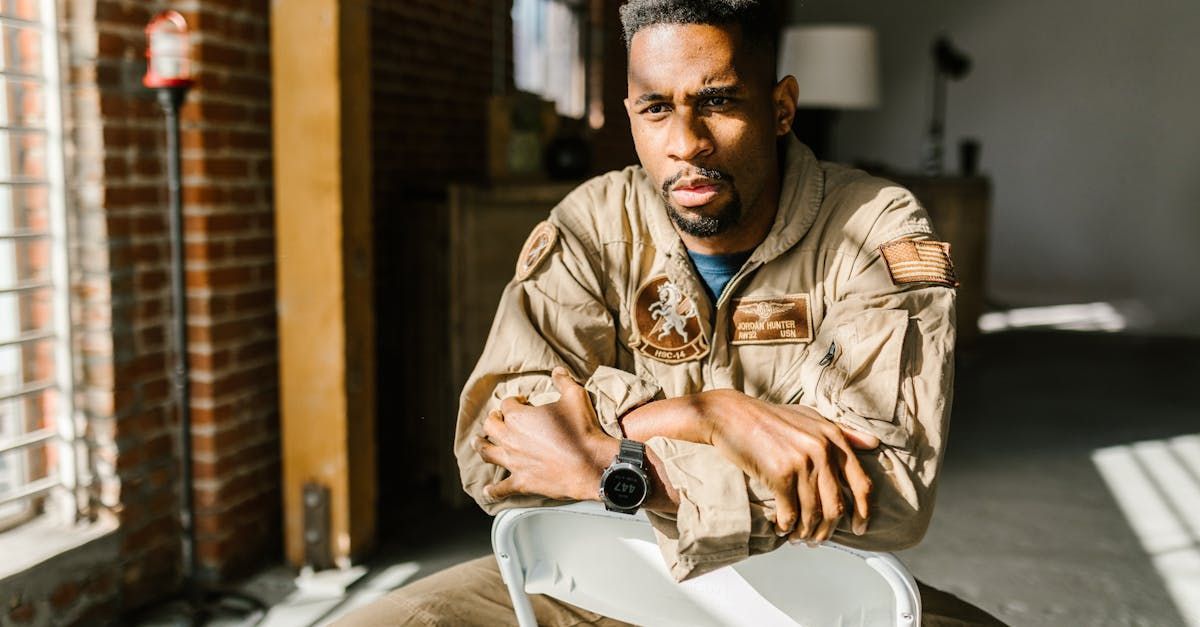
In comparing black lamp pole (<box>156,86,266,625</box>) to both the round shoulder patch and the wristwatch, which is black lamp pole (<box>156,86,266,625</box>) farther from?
the wristwatch

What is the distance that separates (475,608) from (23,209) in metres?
1.62

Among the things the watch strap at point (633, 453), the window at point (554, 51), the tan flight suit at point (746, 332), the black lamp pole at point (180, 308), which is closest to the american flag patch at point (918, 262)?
the tan flight suit at point (746, 332)

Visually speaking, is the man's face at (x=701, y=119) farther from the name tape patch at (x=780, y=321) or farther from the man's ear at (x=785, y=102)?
the name tape patch at (x=780, y=321)

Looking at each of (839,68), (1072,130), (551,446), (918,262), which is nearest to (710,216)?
(918,262)

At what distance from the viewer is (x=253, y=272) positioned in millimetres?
2760

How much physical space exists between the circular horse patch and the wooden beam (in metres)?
1.43

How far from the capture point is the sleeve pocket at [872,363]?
1.21 m

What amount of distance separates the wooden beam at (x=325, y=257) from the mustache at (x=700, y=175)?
1493 mm

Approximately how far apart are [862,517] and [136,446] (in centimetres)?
198

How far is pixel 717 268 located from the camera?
1466 millimetres

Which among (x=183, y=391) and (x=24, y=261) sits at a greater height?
(x=24, y=261)

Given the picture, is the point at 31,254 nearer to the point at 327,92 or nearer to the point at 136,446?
the point at 136,446

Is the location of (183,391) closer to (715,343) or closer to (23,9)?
(23,9)

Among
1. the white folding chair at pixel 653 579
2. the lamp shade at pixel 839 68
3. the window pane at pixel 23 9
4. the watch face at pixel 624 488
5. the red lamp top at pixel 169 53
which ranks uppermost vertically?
the lamp shade at pixel 839 68
